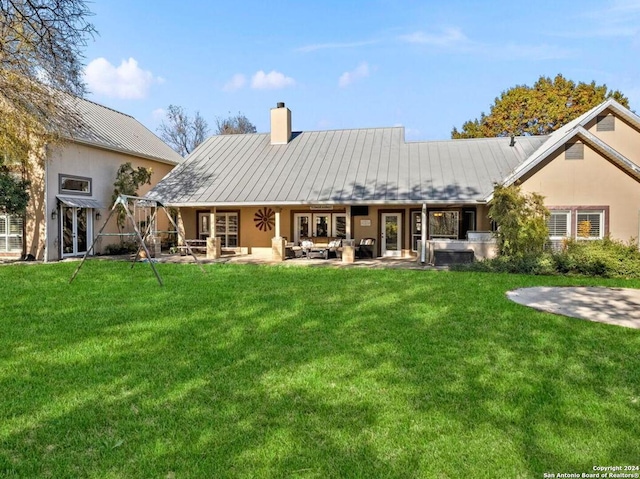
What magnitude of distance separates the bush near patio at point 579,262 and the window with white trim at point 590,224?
1334 millimetres

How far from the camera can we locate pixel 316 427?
3.29 meters

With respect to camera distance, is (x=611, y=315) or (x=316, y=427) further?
(x=611, y=315)

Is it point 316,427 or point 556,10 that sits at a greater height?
point 556,10

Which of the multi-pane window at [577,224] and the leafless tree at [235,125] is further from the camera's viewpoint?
the leafless tree at [235,125]

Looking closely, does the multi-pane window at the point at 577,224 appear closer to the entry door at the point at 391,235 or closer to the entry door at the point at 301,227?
the entry door at the point at 391,235

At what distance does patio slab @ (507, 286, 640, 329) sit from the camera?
6805 millimetres

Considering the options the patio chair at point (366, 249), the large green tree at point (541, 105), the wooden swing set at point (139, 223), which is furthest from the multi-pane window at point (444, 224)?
the large green tree at point (541, 105)

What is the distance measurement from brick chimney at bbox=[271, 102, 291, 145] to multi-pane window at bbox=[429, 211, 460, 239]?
8459 millimetres

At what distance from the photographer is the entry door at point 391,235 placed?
17953 mm

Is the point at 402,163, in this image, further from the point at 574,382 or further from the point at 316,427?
the point at 316,427

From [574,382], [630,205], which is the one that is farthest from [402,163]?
[574,382]

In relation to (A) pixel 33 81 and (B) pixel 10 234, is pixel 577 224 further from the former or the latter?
(B) pixel 10 234

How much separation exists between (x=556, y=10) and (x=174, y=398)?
15.5 m

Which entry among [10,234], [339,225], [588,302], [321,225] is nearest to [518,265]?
[588,302]
